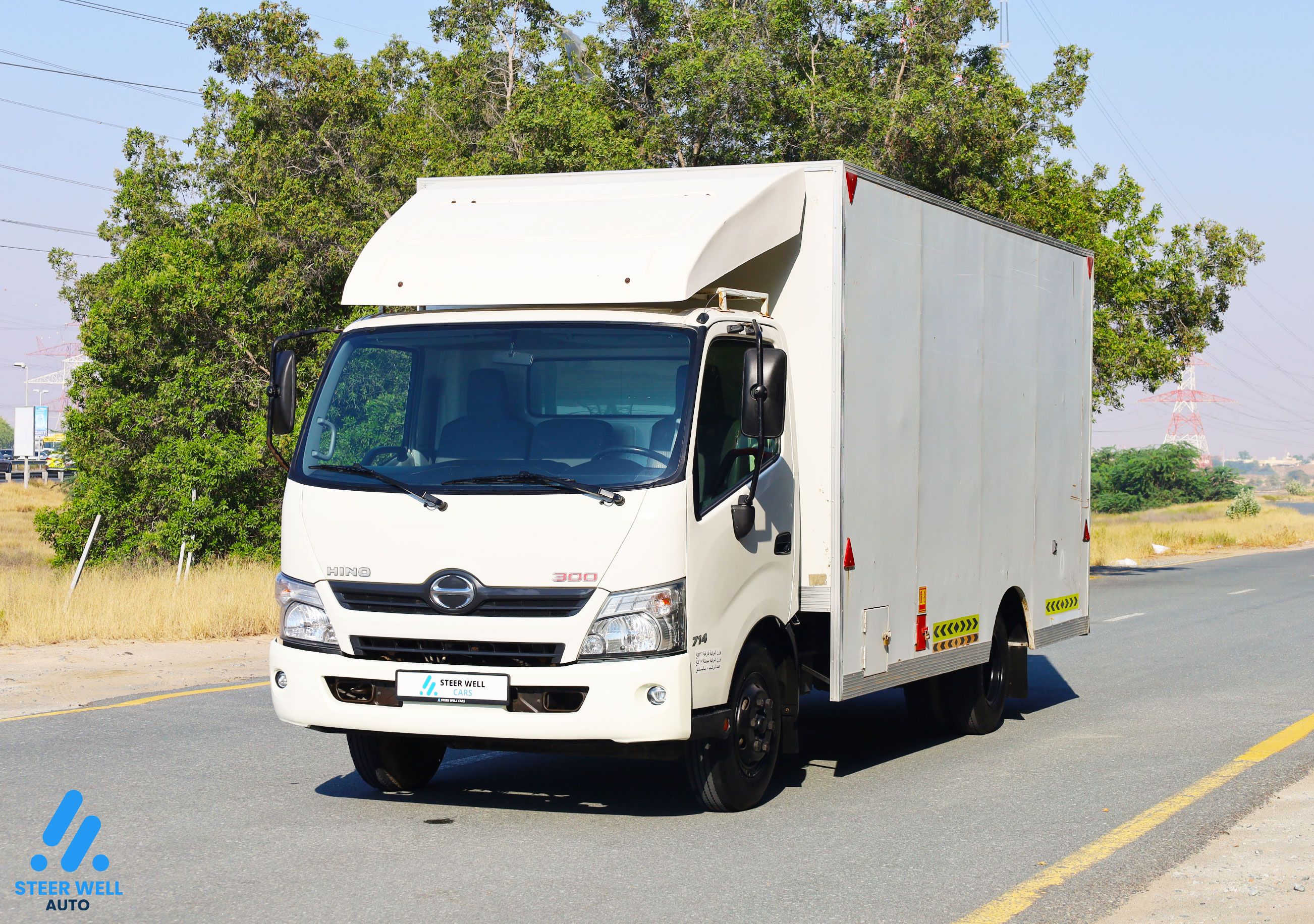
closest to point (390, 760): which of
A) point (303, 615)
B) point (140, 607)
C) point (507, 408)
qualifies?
point (303, 615)

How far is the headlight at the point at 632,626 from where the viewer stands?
6387 millimetres

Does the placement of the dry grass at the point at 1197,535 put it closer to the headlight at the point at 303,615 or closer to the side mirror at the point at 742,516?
the side mirror at the point at 742,516

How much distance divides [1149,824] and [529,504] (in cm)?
339

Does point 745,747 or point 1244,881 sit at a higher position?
point 745,747

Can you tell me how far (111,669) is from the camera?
13.0m

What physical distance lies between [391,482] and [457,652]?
852 millimetres

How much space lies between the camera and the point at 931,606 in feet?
28.7

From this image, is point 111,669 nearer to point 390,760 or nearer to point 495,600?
point 390,760

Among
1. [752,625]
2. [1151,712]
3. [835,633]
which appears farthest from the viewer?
[1151,712]

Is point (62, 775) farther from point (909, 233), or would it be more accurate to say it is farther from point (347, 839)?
point (909, 233)

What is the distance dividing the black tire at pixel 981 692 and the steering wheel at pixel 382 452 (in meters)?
4.44

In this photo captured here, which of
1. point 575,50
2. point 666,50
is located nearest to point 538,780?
point 666,50

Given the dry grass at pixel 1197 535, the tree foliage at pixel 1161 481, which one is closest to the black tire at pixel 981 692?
the dry grass at pixel 1197 535

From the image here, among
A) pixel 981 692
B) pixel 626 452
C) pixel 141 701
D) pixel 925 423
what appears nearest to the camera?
pixel 626 452
